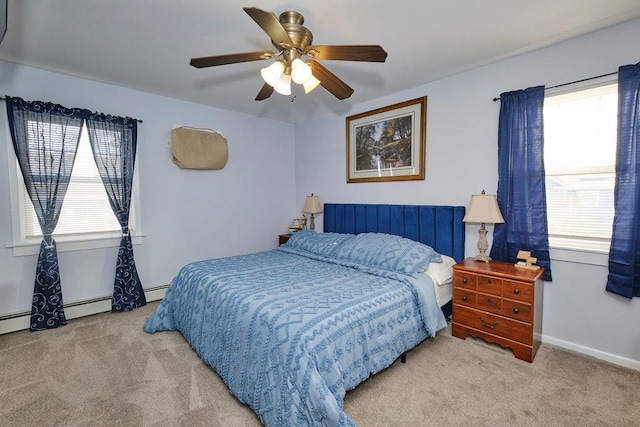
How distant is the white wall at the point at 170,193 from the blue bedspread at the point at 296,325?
108cm

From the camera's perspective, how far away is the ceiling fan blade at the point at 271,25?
4.58 feet

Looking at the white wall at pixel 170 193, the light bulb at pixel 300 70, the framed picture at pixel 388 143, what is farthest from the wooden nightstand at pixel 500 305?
the white wall at pixel 170 193

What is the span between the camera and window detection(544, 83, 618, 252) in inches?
86.8

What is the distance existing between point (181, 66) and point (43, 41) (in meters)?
1.00

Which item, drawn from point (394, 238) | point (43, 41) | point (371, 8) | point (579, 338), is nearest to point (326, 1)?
point (371, 8)

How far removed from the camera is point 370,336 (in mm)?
1806

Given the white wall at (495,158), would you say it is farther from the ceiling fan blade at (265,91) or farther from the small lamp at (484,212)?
the ceiling fan blade at (265,91)

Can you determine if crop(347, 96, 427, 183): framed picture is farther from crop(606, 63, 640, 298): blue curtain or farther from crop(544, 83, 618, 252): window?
crop(606, 63, 640, 298): blue curtain

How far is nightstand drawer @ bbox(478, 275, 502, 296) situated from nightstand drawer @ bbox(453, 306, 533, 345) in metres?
0.20

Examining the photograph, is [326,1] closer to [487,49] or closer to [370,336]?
[487,49]

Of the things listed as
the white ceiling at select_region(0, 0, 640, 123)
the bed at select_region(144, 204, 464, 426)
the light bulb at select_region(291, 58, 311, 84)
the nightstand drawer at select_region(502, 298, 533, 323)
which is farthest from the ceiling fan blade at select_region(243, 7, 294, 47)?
the nightstand drawer at select_region(502, 298, 533, 323)

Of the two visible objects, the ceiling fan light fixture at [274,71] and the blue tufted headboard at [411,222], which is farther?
the blue tufted headboard at [411,222]

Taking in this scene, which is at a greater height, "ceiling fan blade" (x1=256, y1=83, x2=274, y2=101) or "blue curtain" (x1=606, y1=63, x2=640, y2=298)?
"ceiling fan blade" (x1=256, y1=83, x2=274, y2=101)

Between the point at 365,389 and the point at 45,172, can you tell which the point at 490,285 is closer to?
the point at 365,389
